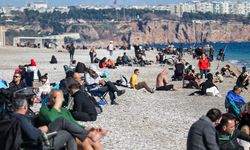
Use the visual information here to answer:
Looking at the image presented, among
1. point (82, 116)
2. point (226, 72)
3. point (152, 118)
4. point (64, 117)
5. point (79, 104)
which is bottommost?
point (226, 72)

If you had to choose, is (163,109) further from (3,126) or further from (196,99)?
(3,126)

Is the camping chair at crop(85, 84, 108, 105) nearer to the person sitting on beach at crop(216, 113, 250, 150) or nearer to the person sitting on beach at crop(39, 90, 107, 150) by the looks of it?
the person sitting on beach at crop(39, 90, 107, 150)

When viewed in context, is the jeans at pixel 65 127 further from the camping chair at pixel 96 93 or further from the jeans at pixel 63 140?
the camping chair at pixel 96 93

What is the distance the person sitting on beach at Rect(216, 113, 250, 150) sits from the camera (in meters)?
8.58

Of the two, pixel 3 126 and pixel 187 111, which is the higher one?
pixel 3 126

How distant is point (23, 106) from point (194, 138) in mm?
2081

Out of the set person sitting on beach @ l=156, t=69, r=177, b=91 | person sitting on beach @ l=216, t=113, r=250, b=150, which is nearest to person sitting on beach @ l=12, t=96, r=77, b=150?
person sitting on beach @ l=216, t=113, r=250, b=150

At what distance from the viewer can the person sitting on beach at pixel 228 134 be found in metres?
8.58

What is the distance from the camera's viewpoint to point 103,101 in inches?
624

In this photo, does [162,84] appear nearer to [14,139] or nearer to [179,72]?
[179,72]

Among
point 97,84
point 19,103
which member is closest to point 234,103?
point 97,84

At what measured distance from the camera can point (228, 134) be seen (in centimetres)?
866

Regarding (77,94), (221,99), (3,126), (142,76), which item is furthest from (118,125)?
(142,76)

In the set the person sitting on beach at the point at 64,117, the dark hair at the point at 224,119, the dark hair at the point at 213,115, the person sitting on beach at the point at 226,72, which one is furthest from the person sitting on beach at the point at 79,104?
the person sitting on beach at the point at 226,72
